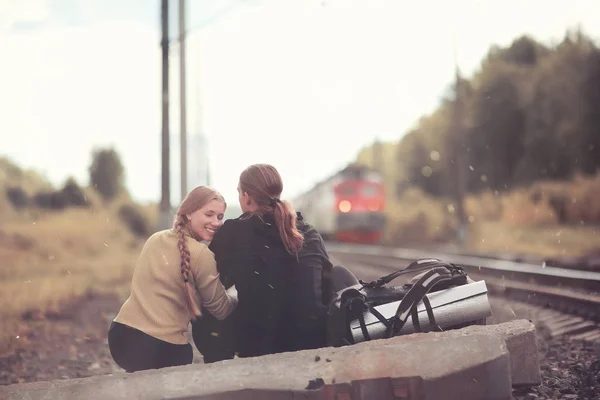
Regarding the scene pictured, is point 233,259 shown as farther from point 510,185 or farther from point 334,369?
point 510,185

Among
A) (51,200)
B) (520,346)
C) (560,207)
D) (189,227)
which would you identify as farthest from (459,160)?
(189,227)

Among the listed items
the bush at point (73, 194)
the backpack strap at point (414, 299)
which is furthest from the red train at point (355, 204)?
the backpack strap at point (414, 299)

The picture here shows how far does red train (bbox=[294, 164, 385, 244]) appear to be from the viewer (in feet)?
88.2

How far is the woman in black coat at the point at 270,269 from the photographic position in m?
4.05

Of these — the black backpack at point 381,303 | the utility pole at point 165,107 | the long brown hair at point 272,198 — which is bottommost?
the black backpack at point 381,303

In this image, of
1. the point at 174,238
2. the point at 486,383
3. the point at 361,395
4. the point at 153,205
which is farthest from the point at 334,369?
the point at 153,205

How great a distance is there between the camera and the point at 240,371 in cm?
361

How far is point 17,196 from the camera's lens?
2403 cm

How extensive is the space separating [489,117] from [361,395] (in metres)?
35.1

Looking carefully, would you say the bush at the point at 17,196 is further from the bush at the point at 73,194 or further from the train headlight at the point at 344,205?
the train headlight at the point at 344,205

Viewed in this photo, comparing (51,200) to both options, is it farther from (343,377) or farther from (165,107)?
(343,377)

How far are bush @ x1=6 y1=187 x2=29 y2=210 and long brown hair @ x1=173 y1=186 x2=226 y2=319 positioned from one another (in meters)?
20.5

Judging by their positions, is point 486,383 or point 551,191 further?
point 551,191

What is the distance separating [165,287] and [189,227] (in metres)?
0.34
